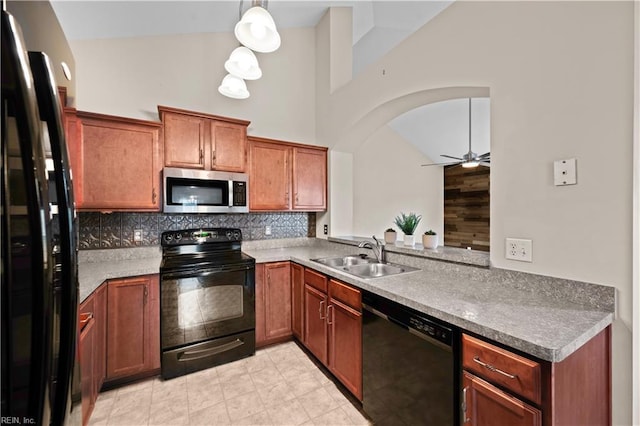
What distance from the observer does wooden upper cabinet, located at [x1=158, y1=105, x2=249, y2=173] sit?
98.7 inches

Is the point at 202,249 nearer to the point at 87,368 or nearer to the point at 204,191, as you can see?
the point at 204,191

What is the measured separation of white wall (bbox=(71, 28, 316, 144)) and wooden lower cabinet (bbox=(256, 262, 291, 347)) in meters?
1.66

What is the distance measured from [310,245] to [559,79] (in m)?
2.77

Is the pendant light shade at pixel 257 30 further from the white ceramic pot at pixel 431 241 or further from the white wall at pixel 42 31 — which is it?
the white ceramic pot at pixel 431 241

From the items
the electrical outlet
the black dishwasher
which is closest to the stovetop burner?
the black dishwasher

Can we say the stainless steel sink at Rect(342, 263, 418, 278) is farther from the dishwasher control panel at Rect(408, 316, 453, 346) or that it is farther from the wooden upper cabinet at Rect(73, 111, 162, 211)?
the wooden upper cabinet at Rect(73, 111, 162, 211)

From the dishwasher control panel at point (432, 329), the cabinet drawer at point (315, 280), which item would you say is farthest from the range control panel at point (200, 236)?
the dishwasher control panel at point (432, 329)

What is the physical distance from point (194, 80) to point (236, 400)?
301 cm

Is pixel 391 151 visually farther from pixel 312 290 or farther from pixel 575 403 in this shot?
pixel 575 403

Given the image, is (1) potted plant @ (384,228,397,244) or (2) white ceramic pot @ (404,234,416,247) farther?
(1) potted plant @ (384,228,397,244)

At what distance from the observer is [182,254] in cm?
267

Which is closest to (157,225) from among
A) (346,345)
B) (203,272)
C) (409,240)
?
(203,272)

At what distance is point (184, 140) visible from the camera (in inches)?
101

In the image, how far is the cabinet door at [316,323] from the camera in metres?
2.24
